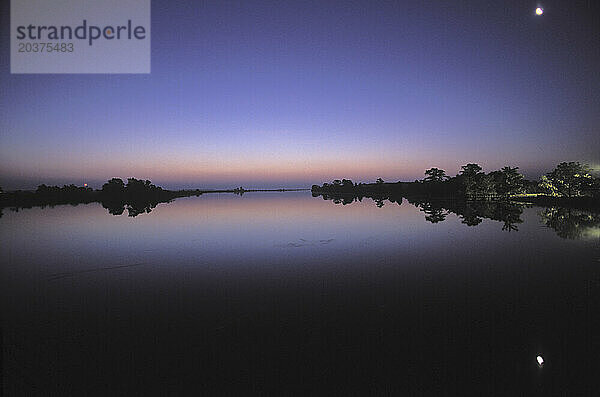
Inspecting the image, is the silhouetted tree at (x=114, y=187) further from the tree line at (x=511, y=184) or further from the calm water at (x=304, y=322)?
the tree line at (x=511, y=184)

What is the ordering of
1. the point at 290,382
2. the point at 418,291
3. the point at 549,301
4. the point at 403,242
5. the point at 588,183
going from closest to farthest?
the point at 290,382
the point at 549,301
the point at 418,291
the point at 403,242
the point at 588,183

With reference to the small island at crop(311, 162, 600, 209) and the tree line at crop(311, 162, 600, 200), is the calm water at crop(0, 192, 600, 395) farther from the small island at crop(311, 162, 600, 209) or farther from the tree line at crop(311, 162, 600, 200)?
the tree line at crop(311, 162, 600, 200)

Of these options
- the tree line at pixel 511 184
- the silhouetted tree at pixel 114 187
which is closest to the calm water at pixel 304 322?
the tree line at pixel 511 184

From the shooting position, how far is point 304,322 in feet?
41.2

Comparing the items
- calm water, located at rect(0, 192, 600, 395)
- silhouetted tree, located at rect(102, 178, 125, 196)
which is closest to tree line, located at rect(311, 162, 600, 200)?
calm water, located at rect(0, 192, 600, 395)

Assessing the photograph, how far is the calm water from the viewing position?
873 centimetres

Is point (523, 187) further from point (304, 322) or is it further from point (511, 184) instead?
point (304, 322)

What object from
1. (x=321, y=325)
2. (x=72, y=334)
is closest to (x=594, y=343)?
(x=321, y=325)

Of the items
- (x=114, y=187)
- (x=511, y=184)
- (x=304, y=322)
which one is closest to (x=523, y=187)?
(x=511, y=184)

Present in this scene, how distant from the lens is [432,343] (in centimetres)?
1052

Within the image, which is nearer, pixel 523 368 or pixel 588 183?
pixel 523 368

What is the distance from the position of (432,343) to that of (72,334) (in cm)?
1417

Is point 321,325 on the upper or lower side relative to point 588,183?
lower

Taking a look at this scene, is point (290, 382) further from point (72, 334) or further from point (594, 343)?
point (594, 343)
